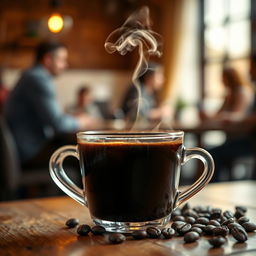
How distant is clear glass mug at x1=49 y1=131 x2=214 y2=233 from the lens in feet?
2.45

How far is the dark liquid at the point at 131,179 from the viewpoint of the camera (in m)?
0.75

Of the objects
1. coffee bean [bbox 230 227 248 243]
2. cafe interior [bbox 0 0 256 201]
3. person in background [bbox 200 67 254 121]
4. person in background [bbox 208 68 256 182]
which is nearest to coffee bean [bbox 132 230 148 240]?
coffee bean [bbox 230 227 248 243]

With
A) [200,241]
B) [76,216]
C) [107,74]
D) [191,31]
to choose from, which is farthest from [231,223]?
[107,74]

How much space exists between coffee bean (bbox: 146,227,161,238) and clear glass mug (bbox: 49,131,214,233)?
0.05m

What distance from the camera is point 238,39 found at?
6.01m

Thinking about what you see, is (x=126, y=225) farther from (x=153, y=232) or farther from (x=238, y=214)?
(x=238, y=214)

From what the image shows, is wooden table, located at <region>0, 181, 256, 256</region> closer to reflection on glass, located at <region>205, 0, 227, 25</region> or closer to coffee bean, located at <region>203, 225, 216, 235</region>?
coffee bean, located at <region>203, 225, 216, 235</region>

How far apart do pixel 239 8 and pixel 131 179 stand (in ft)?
18.3

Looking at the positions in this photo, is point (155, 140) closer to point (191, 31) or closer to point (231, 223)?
point (231, 223)

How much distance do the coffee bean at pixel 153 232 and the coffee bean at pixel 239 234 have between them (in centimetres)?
10

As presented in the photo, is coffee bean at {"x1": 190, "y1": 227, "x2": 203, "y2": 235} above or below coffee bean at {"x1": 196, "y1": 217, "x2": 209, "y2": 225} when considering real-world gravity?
above

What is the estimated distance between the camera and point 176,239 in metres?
0.69

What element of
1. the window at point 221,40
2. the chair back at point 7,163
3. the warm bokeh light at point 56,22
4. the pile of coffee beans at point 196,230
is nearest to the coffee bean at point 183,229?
the pile of coffee beans at point 196,230

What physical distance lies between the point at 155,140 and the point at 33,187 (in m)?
2.58
